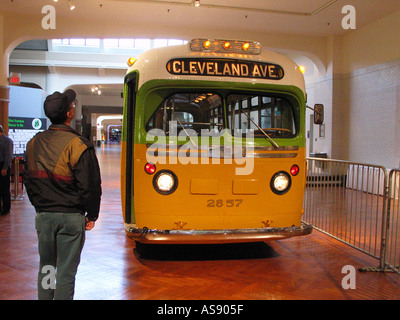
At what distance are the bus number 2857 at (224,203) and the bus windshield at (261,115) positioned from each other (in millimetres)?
845

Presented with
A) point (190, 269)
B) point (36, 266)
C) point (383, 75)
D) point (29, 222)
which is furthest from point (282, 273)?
point (383, 75)

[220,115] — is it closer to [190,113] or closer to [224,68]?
[190,113]

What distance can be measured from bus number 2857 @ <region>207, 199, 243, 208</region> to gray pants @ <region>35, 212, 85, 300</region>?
6.61ft

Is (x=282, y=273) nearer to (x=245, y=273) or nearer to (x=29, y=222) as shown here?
(x=245, y=273)

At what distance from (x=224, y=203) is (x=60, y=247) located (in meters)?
2.26

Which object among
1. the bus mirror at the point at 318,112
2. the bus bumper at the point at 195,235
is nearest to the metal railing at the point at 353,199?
the bus mirror at the point at 318,112

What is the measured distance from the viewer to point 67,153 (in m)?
2.92

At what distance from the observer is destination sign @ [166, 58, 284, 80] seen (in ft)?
15.6

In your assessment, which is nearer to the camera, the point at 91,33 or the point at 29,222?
the point at 29,222

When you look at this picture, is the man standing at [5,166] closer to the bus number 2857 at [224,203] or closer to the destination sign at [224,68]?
the destination sign at [224,68]

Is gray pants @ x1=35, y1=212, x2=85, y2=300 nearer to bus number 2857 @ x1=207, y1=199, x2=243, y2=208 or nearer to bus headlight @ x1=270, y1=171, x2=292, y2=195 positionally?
bus number 2857 @ x1=207, y1=199, x2=243, y2=208

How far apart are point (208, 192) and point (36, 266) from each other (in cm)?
228
